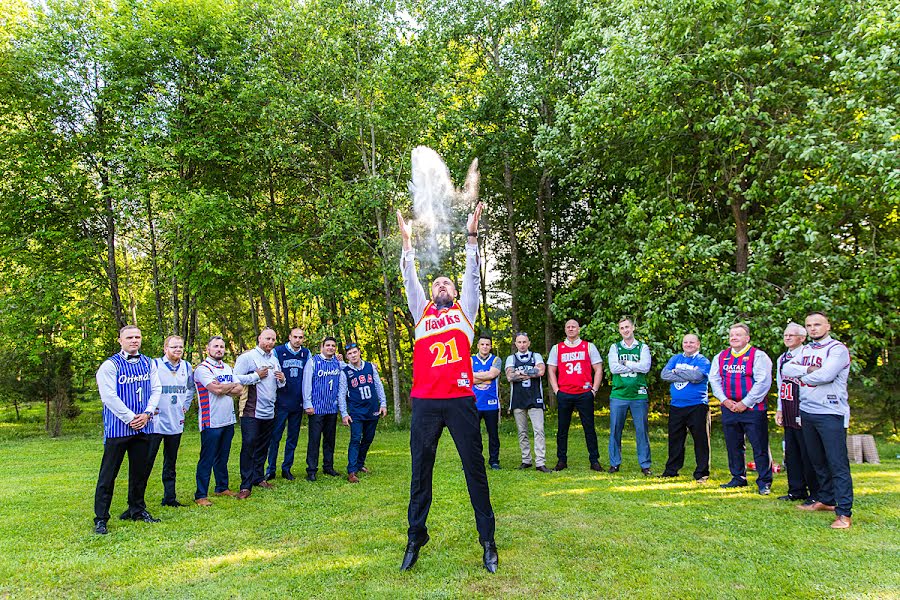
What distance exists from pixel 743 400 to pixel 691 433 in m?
0.98

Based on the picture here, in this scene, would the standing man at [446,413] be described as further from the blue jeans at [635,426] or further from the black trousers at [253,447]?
the blue jeans at [635,426]

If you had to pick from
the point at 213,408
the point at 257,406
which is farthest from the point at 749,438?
the point at 213,408

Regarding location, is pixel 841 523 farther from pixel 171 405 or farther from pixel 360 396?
pixel 171 405

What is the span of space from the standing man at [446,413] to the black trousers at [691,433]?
169 inches

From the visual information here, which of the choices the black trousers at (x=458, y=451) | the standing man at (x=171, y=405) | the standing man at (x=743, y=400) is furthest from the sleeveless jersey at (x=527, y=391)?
the standing man at (x=171, y=405)

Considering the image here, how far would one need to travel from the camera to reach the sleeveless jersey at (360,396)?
8.14 meters

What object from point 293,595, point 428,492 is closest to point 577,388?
point 428,492

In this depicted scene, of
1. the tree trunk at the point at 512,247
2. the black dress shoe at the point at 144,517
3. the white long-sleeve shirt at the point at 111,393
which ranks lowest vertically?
the black dress shoe at the point at 144,517

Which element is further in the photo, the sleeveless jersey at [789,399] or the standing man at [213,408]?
the standing man at [213,408]

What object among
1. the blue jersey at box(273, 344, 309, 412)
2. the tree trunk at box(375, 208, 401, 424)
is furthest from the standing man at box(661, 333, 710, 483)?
the tree trunk at box(375, 208, 401, 424)

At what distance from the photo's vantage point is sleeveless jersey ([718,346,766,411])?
675 centimetres

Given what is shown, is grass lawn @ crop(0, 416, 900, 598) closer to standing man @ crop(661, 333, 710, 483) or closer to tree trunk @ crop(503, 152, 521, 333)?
standing man @ crop(661, 333, 710, 483)

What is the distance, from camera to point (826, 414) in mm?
5449

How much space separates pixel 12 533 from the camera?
18.4ft
